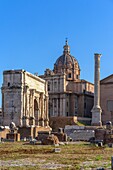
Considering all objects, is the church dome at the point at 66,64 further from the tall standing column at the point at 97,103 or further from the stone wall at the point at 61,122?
the tall standing column at the point at 97,103

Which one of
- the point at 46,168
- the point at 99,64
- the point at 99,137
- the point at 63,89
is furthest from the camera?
the point at 63,89

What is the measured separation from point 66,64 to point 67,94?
901 centimetres

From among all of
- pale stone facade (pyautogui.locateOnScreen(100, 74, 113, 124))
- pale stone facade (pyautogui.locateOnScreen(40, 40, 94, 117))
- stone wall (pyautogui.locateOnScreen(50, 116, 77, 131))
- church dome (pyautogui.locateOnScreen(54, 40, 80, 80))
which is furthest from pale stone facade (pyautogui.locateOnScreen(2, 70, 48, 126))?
church dome (pyautogui.locateOnScreen(54, 40, 80, 80))

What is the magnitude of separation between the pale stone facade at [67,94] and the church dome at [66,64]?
0.28 meters

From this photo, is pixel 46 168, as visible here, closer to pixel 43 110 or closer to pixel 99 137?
Result: pixel 99 137

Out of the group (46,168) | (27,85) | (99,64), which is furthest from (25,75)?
(46,168)

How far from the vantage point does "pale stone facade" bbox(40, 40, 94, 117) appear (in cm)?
7225

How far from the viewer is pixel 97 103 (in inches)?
2340

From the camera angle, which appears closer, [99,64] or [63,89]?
[99,64]

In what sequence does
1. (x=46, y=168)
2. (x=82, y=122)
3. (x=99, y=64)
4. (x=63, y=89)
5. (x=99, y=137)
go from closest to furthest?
(x=46, y=168), (x=99, y=137), (x=99, y=64), (x=82, y=122), (x=63, y=89)

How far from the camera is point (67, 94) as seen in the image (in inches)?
2867

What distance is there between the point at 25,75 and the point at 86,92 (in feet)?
80.9

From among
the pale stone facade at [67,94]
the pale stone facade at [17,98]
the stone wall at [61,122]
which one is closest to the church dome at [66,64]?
the pale stone facade at [67,94]

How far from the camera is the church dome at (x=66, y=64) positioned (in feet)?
260
